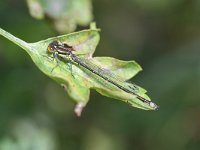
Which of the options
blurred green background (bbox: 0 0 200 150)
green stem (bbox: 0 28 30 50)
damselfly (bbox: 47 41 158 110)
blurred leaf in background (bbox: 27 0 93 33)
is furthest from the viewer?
blurred green background (bbox: 0 0 200 150)

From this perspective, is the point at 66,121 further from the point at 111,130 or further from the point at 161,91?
the point at 161,91

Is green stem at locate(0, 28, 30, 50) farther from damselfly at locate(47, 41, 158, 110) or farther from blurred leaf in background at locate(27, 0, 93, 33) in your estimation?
blurred leaf in background at locate(27, 0, 93, 33)

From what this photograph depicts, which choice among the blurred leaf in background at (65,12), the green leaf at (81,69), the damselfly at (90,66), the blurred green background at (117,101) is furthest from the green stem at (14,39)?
the blurred green background at (117,101)

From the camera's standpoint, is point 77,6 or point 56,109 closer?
point 77,6

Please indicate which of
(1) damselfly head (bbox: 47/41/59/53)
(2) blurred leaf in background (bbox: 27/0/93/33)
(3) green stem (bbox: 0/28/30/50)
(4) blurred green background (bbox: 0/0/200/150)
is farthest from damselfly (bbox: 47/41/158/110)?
(4) blurred green background (bbox: 0/0/200/150)

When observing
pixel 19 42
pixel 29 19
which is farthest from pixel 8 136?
pixel 19 42
